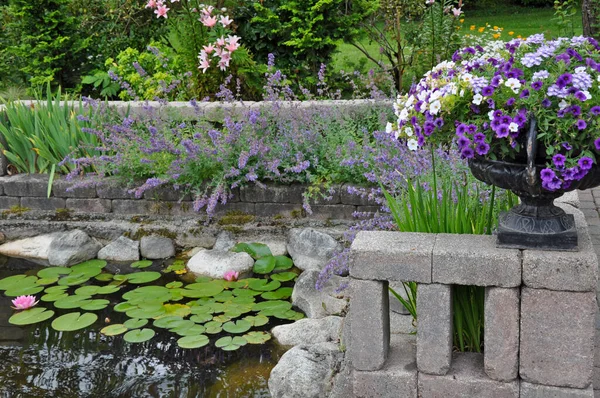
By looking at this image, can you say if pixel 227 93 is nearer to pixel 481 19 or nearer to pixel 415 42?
pixel 415 42

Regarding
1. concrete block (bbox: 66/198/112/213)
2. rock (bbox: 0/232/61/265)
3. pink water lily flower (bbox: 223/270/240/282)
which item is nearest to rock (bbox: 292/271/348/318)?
pink water lily flower (bbox: 223/270/240/282)

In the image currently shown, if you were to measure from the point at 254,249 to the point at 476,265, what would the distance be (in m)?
2.52

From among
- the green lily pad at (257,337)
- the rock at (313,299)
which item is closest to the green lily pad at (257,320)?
the green lily pad at (257,337)

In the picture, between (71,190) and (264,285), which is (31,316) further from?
(264,285)

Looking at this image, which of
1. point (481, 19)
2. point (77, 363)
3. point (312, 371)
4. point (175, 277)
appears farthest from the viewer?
point (481, 19)

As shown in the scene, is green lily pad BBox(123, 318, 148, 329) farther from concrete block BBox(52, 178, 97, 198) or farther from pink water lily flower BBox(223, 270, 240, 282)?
concrete block BBox(52, 178, 97, 198)

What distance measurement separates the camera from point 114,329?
4023mm

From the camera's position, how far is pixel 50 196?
5379 mm

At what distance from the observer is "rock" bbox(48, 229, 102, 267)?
16.4 ft

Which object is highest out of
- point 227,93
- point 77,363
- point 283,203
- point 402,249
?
point 227,93

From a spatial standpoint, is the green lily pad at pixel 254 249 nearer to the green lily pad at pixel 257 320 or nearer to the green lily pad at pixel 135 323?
the green lily pad at pixel 257 320

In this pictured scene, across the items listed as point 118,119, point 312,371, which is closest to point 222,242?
point 118,119

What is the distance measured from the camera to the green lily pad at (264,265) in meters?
4.73

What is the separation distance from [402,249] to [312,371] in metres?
0.90
